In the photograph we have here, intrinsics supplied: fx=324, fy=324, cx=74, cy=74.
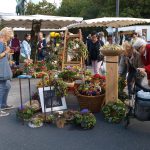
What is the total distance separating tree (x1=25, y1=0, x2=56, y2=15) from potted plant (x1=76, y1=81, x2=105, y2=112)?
4227cm

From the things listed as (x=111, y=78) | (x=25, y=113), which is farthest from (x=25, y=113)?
(x=111, y=78)

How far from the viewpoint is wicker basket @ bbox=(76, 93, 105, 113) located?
669cm

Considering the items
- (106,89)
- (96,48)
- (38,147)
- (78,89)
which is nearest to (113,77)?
(106,89)

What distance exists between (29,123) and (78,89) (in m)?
1.42

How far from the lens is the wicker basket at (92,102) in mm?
6688

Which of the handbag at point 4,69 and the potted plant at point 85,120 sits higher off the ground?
the handbag at point 4,69

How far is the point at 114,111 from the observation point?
6262 millimetres

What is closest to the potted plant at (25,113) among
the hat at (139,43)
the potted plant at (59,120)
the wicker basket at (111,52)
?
the potted plant at (59,120)

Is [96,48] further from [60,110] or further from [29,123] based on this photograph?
[29,123]

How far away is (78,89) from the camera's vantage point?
702cm

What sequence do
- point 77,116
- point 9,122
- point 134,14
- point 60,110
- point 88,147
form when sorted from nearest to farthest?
1. point 88,147
2. point 77,116
3. point 9,122
4. point 60,110
5. point 134,14

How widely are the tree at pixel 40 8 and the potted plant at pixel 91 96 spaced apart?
139 feet

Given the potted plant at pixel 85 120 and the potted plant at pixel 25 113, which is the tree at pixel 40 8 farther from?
the potted plant at pixel 85 120

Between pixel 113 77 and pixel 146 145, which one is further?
pixel 113 77
